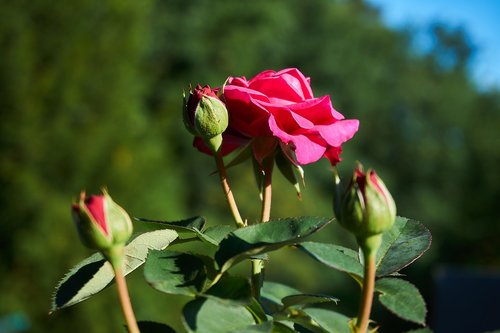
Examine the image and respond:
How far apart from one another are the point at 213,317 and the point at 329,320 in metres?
0.14

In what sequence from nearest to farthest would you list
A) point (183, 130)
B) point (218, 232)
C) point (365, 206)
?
point (365, 206) < point (218, 232) < point (183, 130)

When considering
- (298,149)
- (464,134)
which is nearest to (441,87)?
(464,134)

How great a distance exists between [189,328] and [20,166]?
3968 mm

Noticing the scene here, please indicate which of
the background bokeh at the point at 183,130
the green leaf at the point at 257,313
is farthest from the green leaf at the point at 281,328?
the background bokeh at the point at 183,130

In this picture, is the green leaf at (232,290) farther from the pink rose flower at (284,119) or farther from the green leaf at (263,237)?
the pink rose flower at (284,119)

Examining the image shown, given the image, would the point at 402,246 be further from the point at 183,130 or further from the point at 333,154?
the point at 183,130

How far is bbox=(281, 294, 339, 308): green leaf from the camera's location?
52 centimetres

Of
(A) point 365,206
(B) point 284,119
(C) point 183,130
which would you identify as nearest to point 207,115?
(B) point 284,119

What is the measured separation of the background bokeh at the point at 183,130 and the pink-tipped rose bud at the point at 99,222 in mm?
830

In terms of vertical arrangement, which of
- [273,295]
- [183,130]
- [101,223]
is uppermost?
[101,223]

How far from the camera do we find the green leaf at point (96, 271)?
444mm

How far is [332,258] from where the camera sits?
42cm

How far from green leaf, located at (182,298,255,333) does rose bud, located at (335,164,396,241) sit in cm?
7

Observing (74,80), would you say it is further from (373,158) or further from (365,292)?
(373,158)
